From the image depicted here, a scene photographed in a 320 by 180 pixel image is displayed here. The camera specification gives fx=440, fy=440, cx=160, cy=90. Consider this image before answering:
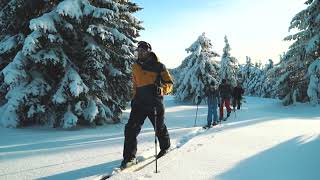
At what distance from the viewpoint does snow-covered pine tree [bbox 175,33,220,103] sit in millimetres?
39312

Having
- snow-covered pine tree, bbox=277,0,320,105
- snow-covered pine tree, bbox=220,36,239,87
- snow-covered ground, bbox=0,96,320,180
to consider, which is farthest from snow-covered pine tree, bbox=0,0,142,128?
snow-covered pine tree, bbox=220,36,239,87

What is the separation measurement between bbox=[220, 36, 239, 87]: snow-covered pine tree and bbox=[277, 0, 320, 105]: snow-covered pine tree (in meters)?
15.1

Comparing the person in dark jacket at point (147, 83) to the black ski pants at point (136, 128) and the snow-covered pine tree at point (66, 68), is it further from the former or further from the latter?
the snow-covered pine tree at point (66, 68)

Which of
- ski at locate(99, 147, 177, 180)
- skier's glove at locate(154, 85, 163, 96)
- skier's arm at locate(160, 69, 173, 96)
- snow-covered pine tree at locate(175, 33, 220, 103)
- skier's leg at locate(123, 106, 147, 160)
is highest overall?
snow-covered pine tree at locate(175, 33, 220, 103)

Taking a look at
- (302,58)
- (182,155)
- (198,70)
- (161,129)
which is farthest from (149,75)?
(198,70)

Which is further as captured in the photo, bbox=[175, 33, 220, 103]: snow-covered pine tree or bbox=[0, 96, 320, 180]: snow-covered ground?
bbox=[175, 33, 220, 103]: snow-covered pine tree

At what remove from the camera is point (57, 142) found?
1105cm

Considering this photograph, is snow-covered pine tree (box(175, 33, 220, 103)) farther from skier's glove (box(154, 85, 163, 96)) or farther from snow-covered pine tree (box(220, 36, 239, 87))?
skier's glove (box(154, 85, 163, 96))

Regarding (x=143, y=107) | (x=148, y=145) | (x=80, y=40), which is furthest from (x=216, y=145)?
(x=80, y=40)

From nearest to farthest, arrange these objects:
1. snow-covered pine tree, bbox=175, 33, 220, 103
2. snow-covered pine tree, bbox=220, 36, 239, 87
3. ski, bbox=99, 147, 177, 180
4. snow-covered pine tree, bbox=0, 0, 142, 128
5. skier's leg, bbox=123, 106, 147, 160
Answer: ski, bbox=99, 147, 177, 180
skier's leg, bbox=123, 106, 147, 160
snow-covered pine tree, bbox=0, 0, 142, 128
snow-covered pine tree, bbox=175, 33, 220, 103
snow-covered pine tree, bbox=220, 36, 239, 87

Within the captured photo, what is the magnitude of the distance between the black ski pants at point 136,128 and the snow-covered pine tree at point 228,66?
36.5m

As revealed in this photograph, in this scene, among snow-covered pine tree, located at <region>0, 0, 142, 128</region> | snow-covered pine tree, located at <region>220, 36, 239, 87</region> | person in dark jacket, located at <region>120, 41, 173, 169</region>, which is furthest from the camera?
snow-covered pine tree, located at <region>220, 36, 239, 87</region>

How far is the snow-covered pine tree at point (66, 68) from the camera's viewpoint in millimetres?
13719

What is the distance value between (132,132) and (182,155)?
1164 mm
